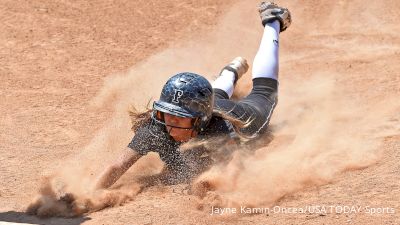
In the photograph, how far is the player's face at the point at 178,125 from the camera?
193 inches

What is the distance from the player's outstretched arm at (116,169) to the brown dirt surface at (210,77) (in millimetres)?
151

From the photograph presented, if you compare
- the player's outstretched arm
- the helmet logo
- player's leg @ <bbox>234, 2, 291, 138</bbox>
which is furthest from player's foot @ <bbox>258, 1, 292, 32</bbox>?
the player's outstretched arm

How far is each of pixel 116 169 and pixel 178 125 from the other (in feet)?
1.78

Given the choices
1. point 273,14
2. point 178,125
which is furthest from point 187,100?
point 273,14

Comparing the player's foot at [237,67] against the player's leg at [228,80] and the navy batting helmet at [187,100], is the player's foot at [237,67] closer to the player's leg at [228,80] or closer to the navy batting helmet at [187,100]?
the player's leg at [228,80]

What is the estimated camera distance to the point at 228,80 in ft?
21.6

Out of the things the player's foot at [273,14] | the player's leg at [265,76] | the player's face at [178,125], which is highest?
the player's foot at [273,14]

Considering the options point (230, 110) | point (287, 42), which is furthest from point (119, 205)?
point (287, 42)

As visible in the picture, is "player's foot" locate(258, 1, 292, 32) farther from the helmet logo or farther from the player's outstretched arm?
the player's outstretched arm

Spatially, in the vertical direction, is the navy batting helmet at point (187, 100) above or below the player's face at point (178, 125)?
above

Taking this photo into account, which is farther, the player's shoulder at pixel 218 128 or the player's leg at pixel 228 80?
the player's leg at pixel 228 80

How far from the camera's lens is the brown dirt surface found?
15.2ft

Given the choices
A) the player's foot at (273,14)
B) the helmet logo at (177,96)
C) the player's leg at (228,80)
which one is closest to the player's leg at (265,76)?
the player's foot at (273,14)

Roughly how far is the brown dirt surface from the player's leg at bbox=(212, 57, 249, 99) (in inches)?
17.7
